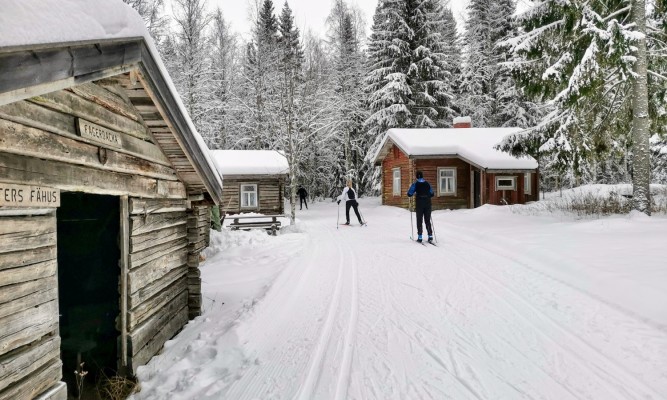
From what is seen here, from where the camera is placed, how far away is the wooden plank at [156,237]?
4482 millimetres

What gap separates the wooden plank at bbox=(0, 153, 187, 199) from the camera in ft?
8.65

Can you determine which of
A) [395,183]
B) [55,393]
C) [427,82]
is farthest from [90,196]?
[427,82]

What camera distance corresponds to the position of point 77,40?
7.04ft

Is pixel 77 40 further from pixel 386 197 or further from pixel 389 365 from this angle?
pixel 386 197

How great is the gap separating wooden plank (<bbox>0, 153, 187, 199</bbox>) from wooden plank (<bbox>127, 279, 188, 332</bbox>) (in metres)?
1.42

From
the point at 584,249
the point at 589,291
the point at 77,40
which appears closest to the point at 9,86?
the point at 77,40

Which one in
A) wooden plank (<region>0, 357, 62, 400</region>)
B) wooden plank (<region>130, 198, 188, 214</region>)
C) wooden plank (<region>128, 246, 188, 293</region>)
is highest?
wooden plank (<region>130, 198, 188, 214</region>)

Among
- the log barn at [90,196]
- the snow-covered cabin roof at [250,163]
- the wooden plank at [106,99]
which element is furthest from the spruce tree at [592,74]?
the snow-covered cabin roof at [250,163]

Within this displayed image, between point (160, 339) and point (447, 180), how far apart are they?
20.1 m

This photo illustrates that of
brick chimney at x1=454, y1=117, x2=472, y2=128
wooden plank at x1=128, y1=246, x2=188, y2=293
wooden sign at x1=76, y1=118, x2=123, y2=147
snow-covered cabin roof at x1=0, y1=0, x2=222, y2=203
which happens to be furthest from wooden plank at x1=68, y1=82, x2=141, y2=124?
brick chimney at x1=454, y1=117, x2=472, y2=128

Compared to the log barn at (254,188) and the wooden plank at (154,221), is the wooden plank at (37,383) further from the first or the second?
the log barn at (254,188)

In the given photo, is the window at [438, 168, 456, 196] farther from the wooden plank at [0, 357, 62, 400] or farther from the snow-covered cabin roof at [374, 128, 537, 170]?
the wooden plank at [0, 357, 62, 400]

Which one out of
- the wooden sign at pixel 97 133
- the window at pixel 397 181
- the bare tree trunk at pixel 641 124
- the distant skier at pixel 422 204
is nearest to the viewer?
the wooden sign at pixel 97 133

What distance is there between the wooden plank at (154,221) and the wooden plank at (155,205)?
0.08 meters
